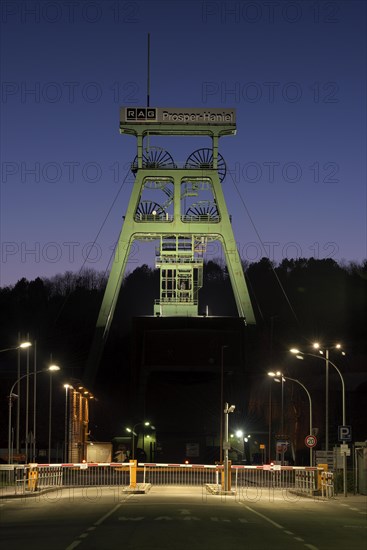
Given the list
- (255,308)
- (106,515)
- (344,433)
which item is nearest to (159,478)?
(344,433)

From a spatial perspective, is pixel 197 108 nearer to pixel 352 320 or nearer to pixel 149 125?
pixel 149 125

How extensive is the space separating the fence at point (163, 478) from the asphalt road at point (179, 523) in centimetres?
211

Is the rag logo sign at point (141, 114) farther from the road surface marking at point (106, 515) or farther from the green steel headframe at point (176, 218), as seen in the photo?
the road surface marking at point (106, 515)

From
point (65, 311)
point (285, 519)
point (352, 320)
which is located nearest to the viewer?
point (285, 519)

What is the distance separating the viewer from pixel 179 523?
25016mm

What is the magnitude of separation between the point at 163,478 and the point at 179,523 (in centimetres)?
3940

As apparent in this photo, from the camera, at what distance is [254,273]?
6644 inches

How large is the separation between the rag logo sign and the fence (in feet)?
108

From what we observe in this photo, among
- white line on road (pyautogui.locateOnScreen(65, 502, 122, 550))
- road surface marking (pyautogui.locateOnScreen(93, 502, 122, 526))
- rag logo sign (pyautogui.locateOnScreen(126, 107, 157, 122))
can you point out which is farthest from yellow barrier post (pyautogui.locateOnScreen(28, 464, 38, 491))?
rag logo sign (pyautogui.locateOnScreen(126, 107, 157, 122))

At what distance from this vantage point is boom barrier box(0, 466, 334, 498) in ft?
141

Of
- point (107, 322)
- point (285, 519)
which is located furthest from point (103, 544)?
point (107, 322)

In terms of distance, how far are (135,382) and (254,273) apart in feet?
262

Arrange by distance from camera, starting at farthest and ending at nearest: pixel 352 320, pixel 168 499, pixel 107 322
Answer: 1. pixel 352 320
2. pixel 107 322
3. pixel 168 499

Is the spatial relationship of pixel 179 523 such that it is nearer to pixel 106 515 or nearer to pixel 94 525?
pixel 94 525
